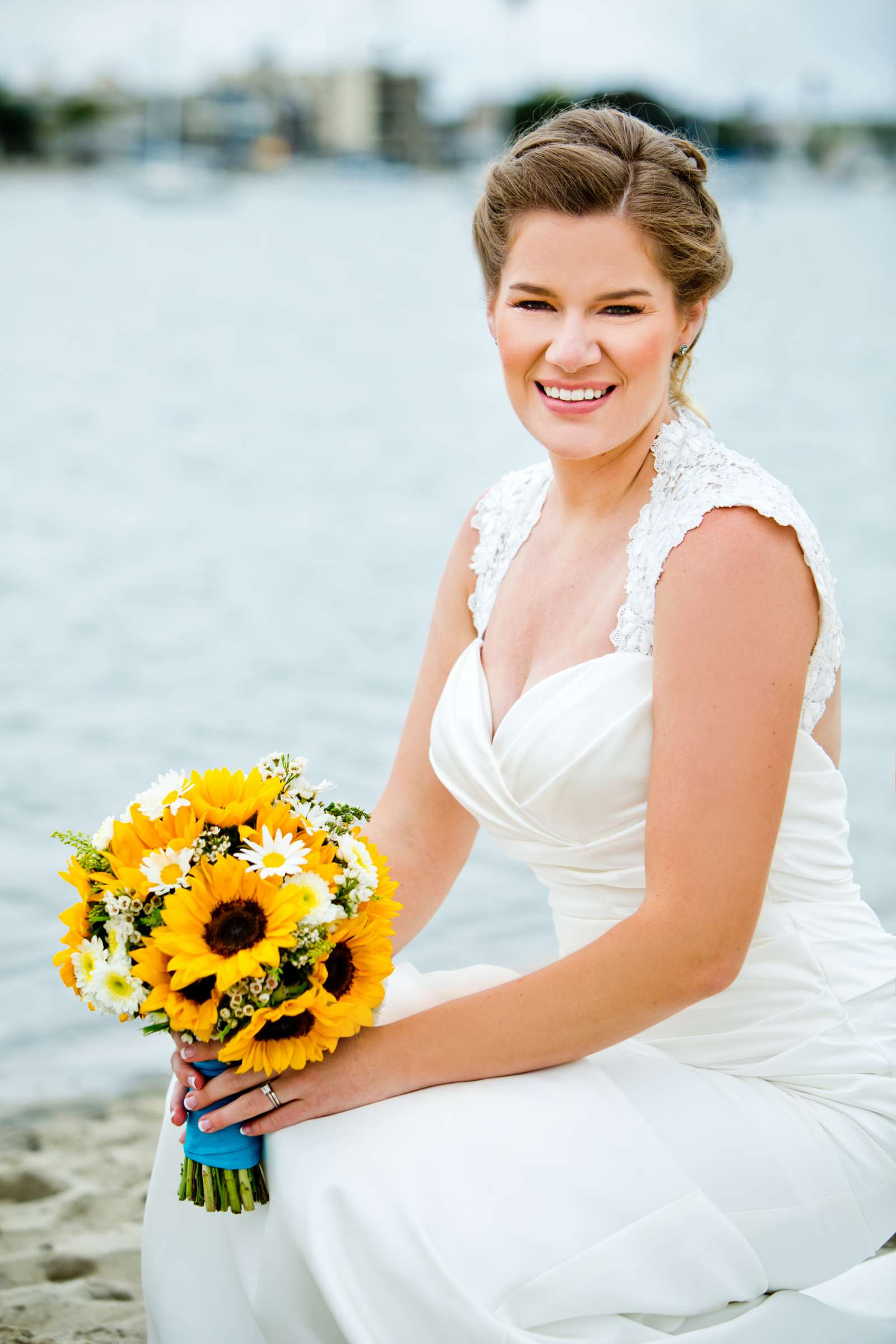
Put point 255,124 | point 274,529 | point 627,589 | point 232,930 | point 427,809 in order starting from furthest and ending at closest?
point 255,124 < point 274,529 < point 427,809 < point 627,589 < point 232,930

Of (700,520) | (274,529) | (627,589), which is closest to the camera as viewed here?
(700,520)

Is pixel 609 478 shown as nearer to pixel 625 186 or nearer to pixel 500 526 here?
pixel 500 526

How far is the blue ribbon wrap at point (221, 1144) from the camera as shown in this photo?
1.98m

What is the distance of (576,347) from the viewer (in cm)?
216

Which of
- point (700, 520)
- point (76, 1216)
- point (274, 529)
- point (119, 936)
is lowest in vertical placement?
point (76, 1216)

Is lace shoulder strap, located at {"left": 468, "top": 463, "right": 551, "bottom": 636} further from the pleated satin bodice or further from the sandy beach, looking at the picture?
the sandy beach

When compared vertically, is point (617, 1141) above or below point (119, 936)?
below

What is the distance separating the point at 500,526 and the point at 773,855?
34.2 inches

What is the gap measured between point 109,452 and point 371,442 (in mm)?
3699

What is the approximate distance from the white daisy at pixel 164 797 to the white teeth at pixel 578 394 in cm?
84

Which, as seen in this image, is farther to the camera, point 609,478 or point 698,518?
point 609,478

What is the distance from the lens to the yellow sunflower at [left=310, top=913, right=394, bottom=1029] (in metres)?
1.94

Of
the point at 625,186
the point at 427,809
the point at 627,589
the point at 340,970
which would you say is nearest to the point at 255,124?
the point at 427,809

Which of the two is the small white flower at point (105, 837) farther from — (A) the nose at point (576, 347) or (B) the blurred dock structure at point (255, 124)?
(B) the blurred dock structure at point (255, 124)
